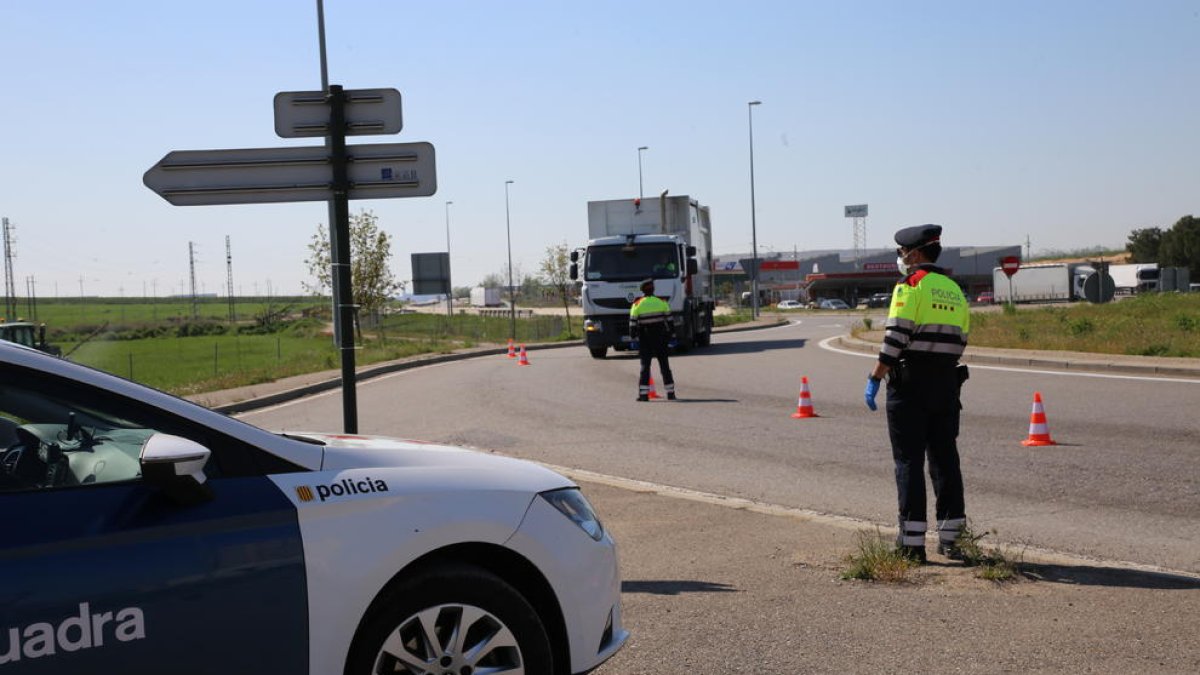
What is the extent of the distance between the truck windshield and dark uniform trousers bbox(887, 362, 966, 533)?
2137 centimetres

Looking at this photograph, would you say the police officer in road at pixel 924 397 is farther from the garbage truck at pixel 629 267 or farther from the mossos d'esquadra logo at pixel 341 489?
the garbage truck at pixel 629 267

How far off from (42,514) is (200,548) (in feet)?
1.41

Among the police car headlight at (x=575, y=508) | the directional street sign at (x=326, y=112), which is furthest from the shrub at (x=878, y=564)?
the directional street sign at (x=326, y=112)

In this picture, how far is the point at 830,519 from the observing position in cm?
804

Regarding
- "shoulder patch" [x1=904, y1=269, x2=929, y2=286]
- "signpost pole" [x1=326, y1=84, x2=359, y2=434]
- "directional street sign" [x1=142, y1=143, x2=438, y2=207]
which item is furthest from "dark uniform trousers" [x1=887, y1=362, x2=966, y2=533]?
"signpost pole" [x1=326, y1=84, x2=359, y2=434]

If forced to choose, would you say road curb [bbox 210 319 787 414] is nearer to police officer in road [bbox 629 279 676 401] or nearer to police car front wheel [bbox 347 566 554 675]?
police officer in road [bbox 629 279 676 401]

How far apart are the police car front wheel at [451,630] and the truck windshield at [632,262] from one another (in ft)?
79.4

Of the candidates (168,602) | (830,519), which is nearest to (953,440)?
(830,519)

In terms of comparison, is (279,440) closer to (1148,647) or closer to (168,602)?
(168,602)

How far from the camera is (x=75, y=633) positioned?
10.5 feet

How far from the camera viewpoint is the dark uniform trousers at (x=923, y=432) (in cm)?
665

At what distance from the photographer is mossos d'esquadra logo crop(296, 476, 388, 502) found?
372cm

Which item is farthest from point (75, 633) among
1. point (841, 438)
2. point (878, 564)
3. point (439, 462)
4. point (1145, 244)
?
point (1145, 244)

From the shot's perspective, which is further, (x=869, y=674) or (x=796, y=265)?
(x=796, y=265)
